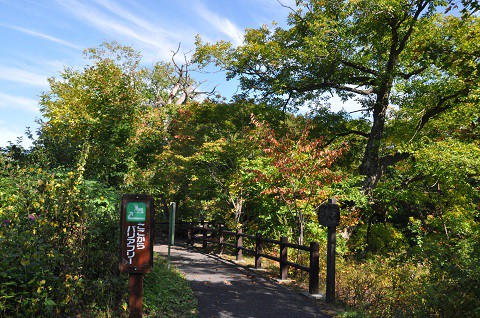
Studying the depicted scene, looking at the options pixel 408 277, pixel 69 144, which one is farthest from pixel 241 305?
pixel 69 144

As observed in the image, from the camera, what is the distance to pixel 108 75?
17797mm

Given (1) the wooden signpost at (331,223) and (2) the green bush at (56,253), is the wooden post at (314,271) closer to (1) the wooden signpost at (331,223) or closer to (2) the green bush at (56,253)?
(1) the wooden signpost at (331,223)

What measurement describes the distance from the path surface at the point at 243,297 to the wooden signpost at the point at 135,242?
2.26 metres

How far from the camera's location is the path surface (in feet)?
23.7

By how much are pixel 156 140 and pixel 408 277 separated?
45.1 feet

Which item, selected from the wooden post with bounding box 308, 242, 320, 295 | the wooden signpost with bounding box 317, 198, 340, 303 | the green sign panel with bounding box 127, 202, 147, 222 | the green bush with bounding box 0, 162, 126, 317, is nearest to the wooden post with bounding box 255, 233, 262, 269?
the wooden post with bounding box 308, 242, 320, 295

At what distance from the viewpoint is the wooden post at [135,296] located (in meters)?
4.98

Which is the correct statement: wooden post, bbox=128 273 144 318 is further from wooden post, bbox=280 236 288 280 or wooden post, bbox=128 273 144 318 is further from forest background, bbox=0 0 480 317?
wooden post, bbox=280 236 288 280

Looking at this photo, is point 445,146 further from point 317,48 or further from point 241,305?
point 241,305

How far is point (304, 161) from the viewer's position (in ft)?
37.3

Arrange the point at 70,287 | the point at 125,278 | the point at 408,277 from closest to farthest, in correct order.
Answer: the point at 70,287
the point at 125,278
the point at 408,277

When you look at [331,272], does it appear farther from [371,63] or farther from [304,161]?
[371,63]

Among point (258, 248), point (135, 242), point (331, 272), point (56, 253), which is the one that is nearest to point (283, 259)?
point (258, 248)

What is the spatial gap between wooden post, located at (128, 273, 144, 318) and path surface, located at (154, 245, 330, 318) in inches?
84.9
